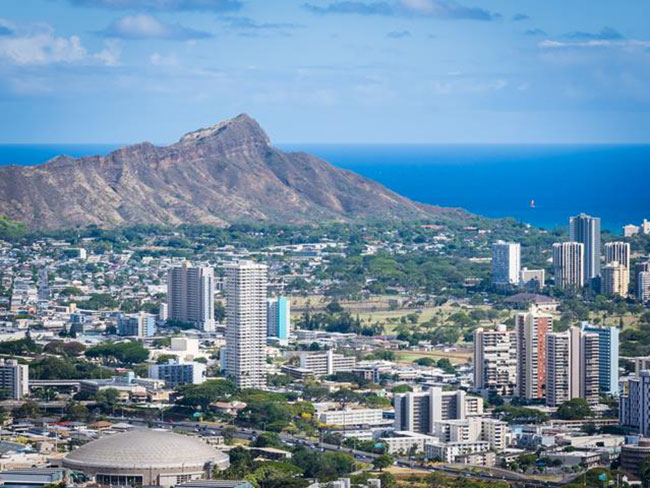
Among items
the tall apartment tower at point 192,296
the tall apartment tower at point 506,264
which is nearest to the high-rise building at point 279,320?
the tall apartment tower at point 192,296

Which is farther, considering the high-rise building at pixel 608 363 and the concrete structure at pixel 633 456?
the high-rise building at pixel 608 363

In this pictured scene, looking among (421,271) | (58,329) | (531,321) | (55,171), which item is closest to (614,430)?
(531,321)

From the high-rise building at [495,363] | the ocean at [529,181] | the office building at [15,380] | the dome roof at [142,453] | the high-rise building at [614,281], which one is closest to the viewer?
the dome roof at [142,453]

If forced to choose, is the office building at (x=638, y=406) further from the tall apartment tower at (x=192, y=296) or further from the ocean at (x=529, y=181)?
the ocean at (x=529, y=181)

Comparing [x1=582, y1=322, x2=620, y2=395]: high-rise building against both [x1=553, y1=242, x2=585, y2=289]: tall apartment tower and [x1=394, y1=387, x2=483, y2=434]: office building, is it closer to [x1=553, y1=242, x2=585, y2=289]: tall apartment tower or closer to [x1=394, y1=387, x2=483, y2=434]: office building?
[x1=394, y1=387, x2=483, y2=434]: office building

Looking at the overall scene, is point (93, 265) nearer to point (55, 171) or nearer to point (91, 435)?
point (55, 171)
